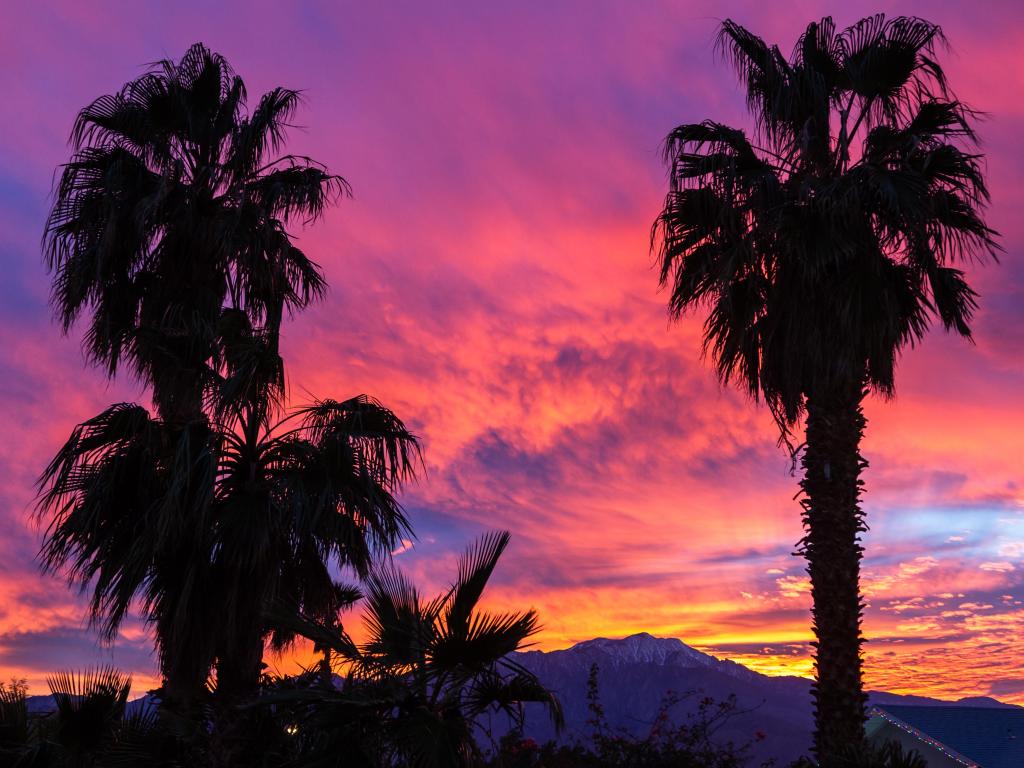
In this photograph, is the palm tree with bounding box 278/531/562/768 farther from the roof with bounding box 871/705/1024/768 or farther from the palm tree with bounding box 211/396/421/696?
the roof with bounding box 871/705/1024/768

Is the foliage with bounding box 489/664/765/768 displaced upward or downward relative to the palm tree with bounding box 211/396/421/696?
downward

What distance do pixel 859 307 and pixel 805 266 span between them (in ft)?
3.52

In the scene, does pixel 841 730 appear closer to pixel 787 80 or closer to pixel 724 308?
pixel 724 308

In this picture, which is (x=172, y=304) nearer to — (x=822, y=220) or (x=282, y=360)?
(x=282, y=360)

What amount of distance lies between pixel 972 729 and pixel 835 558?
23724 millimetres

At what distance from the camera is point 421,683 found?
31.5ft

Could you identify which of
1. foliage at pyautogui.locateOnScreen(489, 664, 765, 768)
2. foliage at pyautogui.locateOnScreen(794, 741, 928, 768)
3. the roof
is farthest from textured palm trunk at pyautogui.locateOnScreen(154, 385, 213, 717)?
the roof

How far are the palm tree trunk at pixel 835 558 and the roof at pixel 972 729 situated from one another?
1814cm

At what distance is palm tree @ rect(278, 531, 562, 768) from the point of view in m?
9.51

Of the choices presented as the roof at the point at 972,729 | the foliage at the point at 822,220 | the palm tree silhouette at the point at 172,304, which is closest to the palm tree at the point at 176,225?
the palm tree silhouette at the point at 172,304

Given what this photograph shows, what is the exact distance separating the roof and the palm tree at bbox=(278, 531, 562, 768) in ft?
81.2

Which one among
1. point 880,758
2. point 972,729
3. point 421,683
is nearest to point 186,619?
point 421,683

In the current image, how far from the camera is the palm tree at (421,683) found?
951cm

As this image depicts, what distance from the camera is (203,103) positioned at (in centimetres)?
1944
